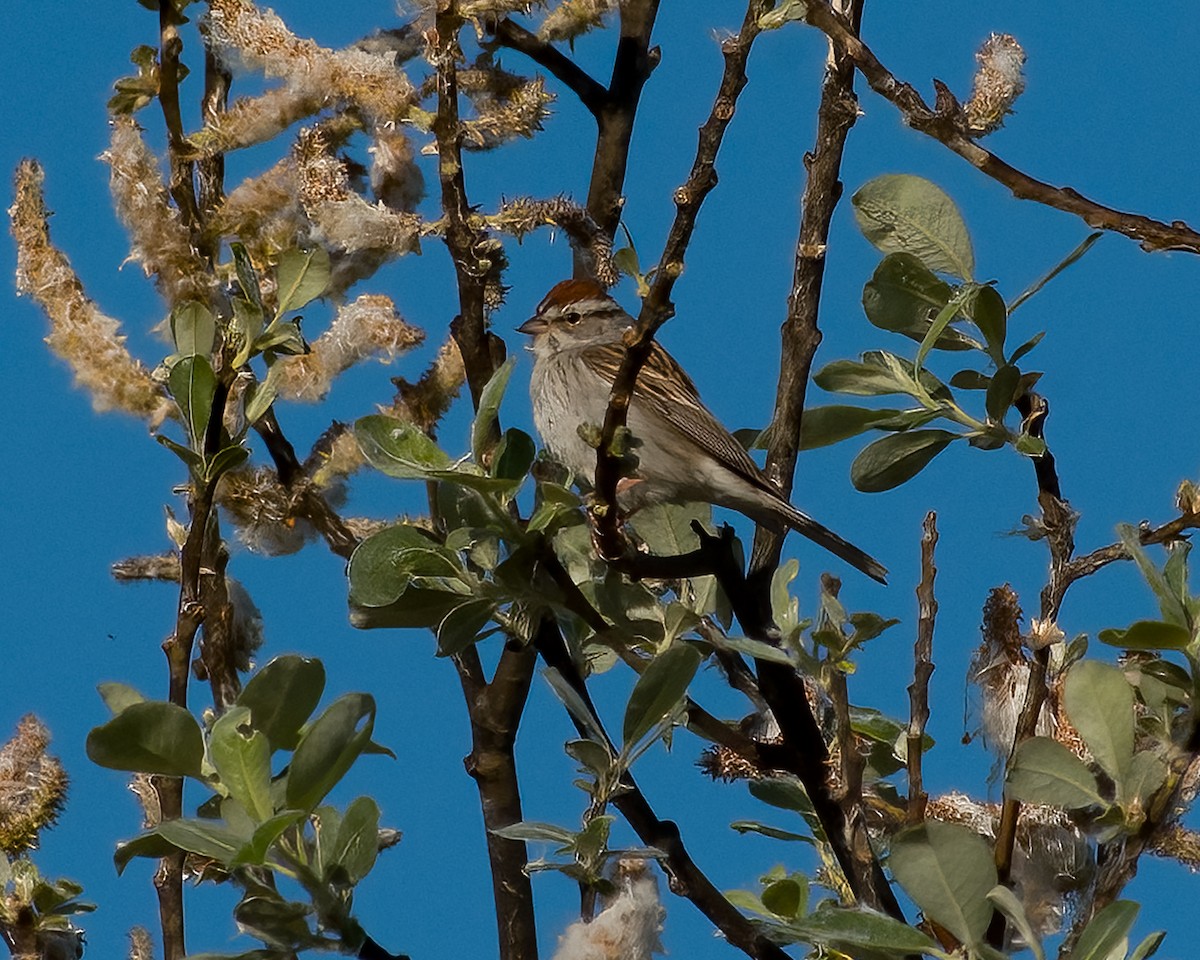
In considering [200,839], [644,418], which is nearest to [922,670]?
[200,839]

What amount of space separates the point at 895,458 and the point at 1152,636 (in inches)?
18.2

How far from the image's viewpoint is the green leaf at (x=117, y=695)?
1.83 m

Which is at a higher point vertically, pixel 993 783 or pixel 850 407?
pixel 850 407

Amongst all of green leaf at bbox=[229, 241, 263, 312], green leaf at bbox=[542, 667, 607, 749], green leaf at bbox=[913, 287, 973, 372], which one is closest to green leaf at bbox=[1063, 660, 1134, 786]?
green leaf at bbox=[913, 287, 973, 372]

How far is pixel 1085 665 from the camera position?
1.80 meters

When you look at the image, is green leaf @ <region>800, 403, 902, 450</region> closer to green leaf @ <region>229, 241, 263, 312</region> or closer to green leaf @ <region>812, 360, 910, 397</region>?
green leaf @ <region>812, 360, 910, 397</region>

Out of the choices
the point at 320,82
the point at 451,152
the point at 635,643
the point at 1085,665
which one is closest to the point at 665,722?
the point at 635,643

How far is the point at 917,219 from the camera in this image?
2.04 metres

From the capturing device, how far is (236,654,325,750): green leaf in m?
1.82

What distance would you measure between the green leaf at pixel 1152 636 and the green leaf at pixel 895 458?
40cm

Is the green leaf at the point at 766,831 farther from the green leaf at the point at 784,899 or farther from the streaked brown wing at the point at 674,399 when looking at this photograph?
the streaked brown wing at the point at 674,399

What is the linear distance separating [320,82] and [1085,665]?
5.92 feet

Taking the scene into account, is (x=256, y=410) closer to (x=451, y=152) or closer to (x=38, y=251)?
(x=451, y=152)

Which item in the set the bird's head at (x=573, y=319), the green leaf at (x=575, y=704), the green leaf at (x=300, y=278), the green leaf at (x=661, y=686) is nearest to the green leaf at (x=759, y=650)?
the green leaf at (x=661, y=686)
